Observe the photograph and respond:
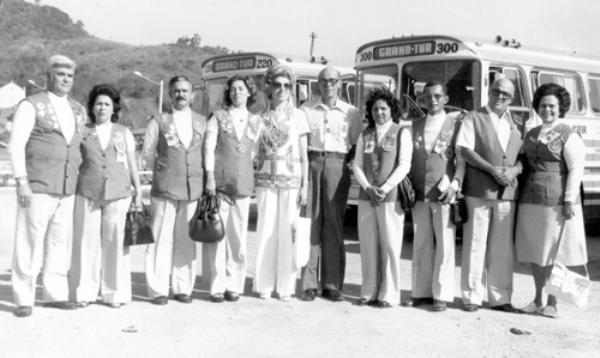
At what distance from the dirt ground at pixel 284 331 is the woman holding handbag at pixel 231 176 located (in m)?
0.24

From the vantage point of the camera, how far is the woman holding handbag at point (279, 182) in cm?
670

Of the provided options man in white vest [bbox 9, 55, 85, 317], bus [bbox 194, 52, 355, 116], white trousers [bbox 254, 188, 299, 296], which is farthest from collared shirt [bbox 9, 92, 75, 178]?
bus [bbox 194, 52, 355, 116]

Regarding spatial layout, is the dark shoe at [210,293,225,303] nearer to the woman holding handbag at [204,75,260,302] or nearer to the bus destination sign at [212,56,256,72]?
the woman holding handbag at [204,75,260,302]

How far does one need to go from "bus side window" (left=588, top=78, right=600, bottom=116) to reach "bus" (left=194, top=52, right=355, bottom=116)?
3.93 m

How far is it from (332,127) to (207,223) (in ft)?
4.71

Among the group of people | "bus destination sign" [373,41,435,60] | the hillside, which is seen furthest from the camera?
the hillside

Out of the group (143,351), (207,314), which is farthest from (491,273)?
(143,351)

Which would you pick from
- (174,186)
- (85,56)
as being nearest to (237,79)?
(174,186)

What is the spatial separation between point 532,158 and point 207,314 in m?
2.96

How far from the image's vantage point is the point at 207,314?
6.17 meters

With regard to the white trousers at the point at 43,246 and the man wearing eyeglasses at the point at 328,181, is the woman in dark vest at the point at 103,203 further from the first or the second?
the man wearing eyeglasses at the point at 328,181

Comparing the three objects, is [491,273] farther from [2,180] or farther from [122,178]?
[2,180]

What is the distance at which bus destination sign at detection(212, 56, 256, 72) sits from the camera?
42.9 ft

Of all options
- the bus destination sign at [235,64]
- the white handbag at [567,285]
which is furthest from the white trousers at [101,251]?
the bus destination sign at [235,64]
